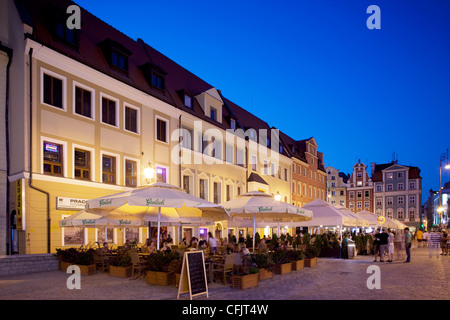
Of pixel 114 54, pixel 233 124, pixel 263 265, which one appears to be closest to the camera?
pixel 263 265

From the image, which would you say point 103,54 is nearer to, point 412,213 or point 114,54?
point 114,54

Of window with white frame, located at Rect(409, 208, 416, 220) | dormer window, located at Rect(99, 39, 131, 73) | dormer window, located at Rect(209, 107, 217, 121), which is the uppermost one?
dormer window, located at Rect(99, 39, 131, 73)

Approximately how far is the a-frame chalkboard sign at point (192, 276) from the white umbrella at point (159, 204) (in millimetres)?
2034

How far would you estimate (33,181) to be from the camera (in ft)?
56.0

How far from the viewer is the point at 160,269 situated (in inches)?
454

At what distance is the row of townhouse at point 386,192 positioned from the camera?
76250 mm

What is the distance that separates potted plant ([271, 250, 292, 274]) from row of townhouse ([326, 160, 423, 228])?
61375mm

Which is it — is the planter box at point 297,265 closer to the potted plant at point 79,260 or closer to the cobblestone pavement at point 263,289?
the cobblestone pavement at point 263,289

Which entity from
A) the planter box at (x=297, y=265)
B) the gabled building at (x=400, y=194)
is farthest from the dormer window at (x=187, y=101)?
the gabled building at (x=400, y=194)

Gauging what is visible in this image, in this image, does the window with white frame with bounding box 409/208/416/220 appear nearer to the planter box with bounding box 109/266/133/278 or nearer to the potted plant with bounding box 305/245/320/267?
the potted plant with bounding box 305/245/320/267

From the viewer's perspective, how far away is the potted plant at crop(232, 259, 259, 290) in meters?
10.9

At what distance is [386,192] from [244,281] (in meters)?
74.4

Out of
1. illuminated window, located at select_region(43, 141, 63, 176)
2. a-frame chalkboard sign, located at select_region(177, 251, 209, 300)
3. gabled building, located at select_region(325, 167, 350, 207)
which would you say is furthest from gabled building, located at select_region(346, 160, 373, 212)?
a-frame chalkboard sign, located at select_region(177, 251, 209, 300)

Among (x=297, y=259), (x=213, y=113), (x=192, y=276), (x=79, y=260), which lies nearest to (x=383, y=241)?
(x=297, y=259)
